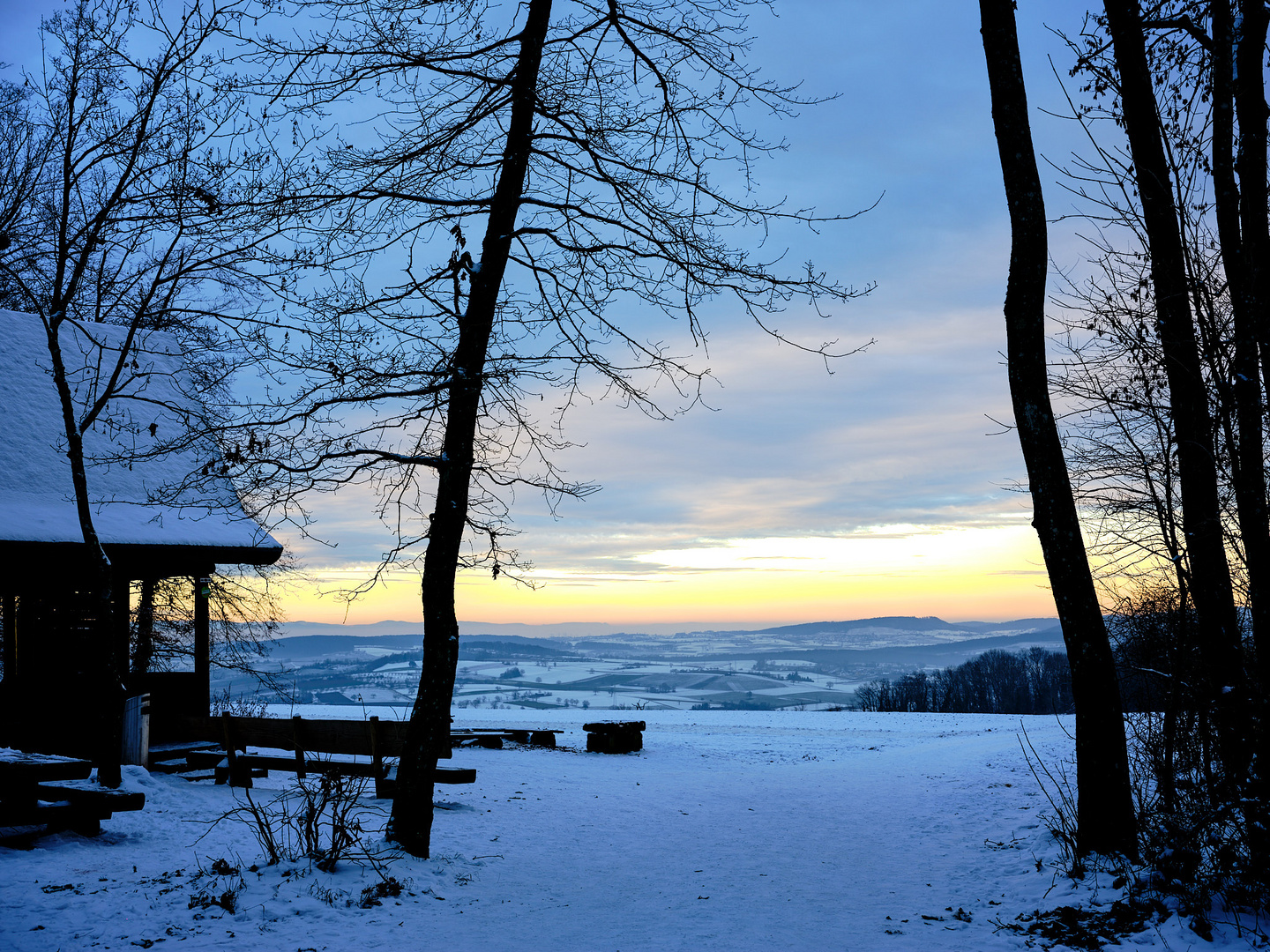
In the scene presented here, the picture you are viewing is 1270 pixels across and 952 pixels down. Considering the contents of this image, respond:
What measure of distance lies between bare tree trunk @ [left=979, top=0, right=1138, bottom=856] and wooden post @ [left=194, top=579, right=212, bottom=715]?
40.2 feet

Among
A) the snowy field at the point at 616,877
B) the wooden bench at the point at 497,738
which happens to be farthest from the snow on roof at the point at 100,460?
the wooden bench at the point at 497,738

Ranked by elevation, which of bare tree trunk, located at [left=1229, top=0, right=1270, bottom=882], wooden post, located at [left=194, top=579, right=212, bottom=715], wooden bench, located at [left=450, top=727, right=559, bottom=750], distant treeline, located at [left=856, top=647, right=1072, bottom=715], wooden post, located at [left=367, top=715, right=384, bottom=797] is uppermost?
bare tree trunk, located at [left=1229, top=0, right=1270, bottom=882]

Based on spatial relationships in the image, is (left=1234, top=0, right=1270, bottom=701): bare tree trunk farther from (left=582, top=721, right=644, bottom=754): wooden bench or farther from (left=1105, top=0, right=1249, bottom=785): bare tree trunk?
(left=582, top=721, right=644, bottom=754): wooden bench

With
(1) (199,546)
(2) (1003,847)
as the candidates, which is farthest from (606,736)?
(2) (1003,847)

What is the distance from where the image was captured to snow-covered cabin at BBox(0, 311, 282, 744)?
1165 cm

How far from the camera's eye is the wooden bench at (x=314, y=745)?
32.1ft

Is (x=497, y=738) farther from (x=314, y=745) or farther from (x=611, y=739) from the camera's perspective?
(x=314, y=745)

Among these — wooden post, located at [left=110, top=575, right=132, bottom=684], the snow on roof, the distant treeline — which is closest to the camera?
the snow on roof

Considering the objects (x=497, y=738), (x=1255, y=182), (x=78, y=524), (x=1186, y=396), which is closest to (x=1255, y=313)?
(x=1255, y=182)

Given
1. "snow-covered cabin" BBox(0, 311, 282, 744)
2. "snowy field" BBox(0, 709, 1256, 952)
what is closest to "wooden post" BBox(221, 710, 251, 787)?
"snowy field" BBox(0, 709, 1256, 952)

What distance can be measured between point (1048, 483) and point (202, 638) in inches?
503

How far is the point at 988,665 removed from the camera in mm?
78688

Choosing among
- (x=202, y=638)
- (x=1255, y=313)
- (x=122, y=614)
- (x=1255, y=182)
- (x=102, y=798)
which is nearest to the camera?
(x=1255, y=313)

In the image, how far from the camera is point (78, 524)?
11711mm
